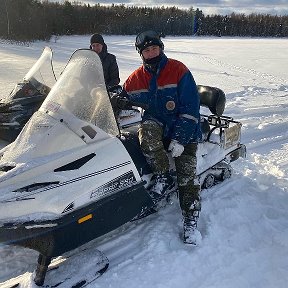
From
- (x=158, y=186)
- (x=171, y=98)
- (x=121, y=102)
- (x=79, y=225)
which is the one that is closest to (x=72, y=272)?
(x=79, y=225)

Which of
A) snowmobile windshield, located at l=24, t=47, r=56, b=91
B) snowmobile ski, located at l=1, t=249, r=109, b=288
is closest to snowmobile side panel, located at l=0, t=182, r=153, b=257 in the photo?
snowmobile ski, located at l=1, t=249, r=109, b=288

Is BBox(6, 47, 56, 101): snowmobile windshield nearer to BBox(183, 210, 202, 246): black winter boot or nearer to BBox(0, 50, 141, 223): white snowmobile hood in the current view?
BBox(0, 50, 141, 223): white snowmobile hood

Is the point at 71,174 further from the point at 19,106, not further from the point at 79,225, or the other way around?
the point at 19,106

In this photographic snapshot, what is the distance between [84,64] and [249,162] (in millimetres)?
2803

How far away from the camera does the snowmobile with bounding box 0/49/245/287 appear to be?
260 centimetres

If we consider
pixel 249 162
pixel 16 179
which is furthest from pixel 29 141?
pixel 249 162

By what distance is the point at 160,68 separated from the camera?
11.3 feet

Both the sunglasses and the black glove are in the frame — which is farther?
the black glove

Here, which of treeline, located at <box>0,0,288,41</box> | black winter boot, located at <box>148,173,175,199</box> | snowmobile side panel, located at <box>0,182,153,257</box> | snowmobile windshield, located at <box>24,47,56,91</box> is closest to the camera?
snowmobile side panel, located at <box>0,182,153,257</box>

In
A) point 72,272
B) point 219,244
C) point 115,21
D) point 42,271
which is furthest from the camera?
point 115,21

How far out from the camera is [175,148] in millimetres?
3418

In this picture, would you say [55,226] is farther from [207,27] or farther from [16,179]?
[207,27]

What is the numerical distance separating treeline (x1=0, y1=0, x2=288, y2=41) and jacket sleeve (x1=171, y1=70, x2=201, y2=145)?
22965 mm

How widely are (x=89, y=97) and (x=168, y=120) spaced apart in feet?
2.87
